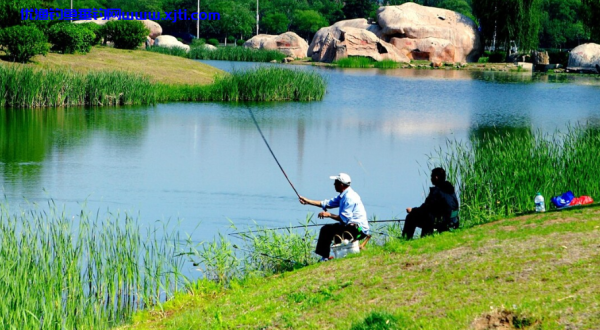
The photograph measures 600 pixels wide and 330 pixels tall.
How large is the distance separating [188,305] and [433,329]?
3549 millimetres

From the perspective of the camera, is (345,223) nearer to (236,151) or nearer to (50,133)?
(236,151)

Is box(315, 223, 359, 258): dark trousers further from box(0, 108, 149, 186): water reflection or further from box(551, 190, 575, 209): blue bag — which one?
box(0, 108, 149, 186): water reflection

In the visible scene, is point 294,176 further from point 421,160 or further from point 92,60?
point 92,60

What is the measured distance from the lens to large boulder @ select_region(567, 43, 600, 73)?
62625 millimetres

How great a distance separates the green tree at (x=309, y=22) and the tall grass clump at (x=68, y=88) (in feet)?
228

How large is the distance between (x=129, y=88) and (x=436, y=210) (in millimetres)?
22250

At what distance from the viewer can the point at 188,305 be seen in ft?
31.7

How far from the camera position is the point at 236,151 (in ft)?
71.8

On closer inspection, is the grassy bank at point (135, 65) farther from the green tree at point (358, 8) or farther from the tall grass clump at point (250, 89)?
the green tree at point (358, 8)

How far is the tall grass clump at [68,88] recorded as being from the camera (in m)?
28.8

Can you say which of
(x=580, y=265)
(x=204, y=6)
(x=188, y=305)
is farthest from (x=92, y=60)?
(x=204, y=6)

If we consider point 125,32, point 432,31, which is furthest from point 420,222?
point 432,31

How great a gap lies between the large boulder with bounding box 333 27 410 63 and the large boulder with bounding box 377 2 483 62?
1.63 meters

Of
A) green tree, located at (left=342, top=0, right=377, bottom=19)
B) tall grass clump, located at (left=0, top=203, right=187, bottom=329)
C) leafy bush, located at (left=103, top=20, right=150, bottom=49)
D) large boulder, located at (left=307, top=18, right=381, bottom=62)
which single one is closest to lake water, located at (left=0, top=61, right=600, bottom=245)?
tall grass clump, located at (left=0, top=203, right=187, bottom=329)
